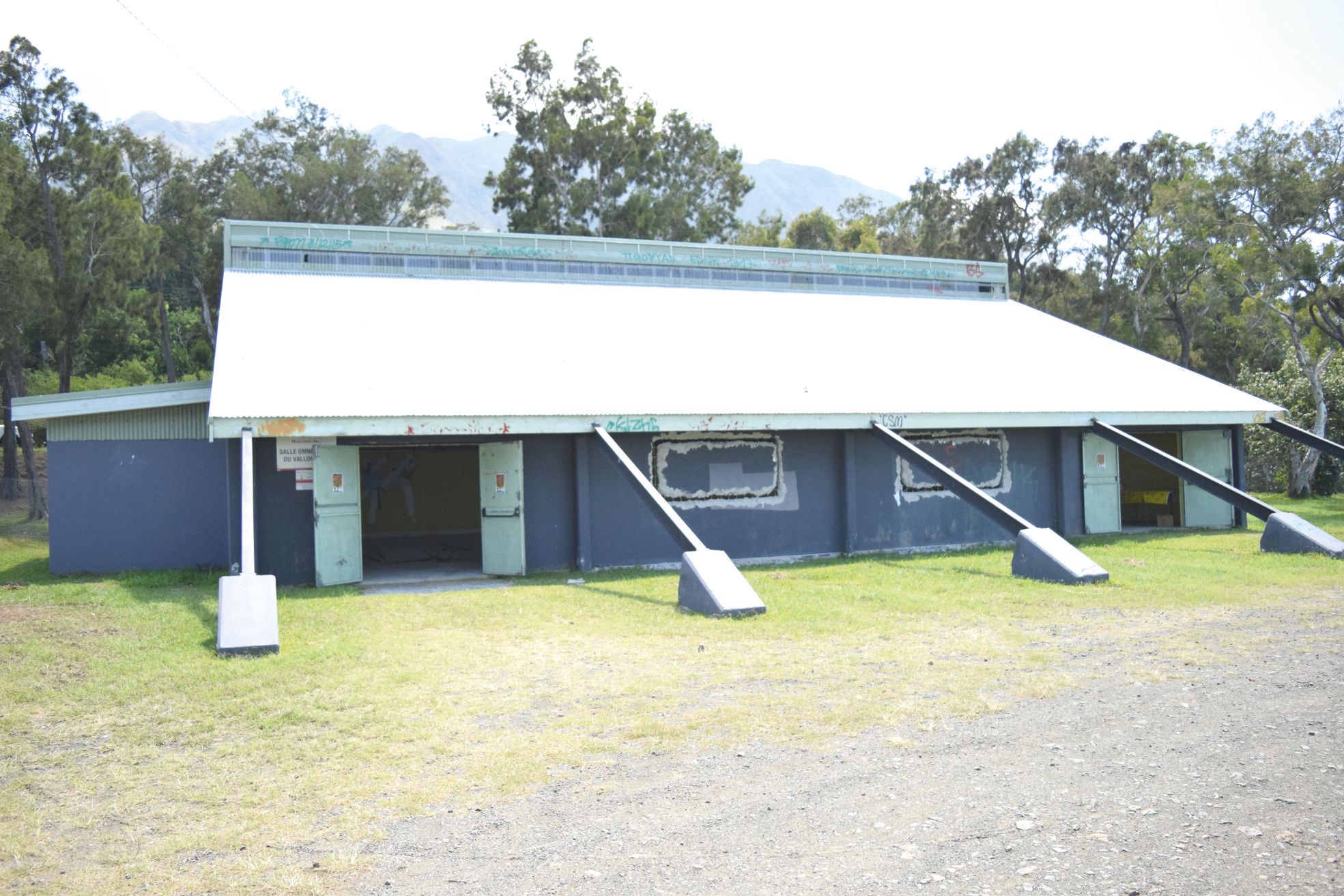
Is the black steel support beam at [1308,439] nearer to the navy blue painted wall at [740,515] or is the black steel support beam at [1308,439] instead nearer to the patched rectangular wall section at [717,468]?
the navy blue painted wall at [740,515]

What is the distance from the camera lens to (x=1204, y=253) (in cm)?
3244

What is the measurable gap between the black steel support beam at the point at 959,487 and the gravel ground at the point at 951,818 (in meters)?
6.74

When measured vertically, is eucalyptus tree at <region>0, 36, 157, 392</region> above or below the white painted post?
above

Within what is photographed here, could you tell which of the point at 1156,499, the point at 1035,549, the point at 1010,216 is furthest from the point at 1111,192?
the point at 1035,549

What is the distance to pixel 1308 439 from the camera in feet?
56.7

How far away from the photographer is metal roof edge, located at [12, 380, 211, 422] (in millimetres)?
14836

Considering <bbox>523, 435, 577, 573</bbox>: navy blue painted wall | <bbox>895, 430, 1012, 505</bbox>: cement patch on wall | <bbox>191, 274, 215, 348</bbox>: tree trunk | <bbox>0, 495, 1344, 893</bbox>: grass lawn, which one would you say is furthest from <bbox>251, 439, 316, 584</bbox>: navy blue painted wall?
<bbox>191, 274, 215, 348</bbox>: tree trunk

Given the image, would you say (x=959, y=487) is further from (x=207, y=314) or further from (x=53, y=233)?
(x=207, y=314)

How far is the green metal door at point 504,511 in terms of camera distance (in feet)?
47.4

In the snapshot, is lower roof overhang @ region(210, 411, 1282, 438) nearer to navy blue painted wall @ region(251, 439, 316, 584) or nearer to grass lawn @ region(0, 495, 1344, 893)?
navy blue painted wall @ region(251, 439, 316, 584)

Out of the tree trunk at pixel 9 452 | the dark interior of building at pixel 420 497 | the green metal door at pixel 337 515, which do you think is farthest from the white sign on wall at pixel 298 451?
the tree trunk at pixel 9 452

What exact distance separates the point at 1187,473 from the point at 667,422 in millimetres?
7773

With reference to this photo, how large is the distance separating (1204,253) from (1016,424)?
20.0 meters

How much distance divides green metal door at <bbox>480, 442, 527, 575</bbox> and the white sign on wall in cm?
216
